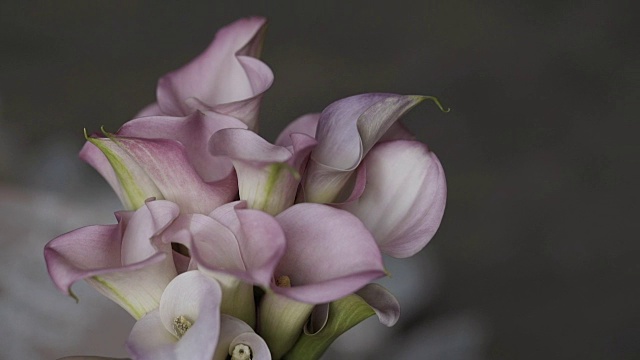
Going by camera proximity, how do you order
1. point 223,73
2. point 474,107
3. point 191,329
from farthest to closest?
point 474,107
point 223,73
point 191,329

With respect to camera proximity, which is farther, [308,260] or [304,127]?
[304,127]

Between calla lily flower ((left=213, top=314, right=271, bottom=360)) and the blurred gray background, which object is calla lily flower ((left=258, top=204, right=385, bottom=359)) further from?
the blurred gray background

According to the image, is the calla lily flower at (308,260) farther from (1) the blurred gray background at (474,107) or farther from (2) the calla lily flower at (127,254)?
(1) the blurred gray background at (474,107)

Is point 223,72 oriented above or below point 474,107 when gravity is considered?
above

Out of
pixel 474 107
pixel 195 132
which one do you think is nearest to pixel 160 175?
pixel 195 132

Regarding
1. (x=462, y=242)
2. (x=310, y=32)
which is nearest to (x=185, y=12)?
(x=310, y=32)

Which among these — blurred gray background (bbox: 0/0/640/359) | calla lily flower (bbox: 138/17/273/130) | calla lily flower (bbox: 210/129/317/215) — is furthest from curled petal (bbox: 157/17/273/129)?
blurred gray background (bbox: 0/0/640/359)

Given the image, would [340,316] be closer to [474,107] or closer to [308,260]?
[308,260]
